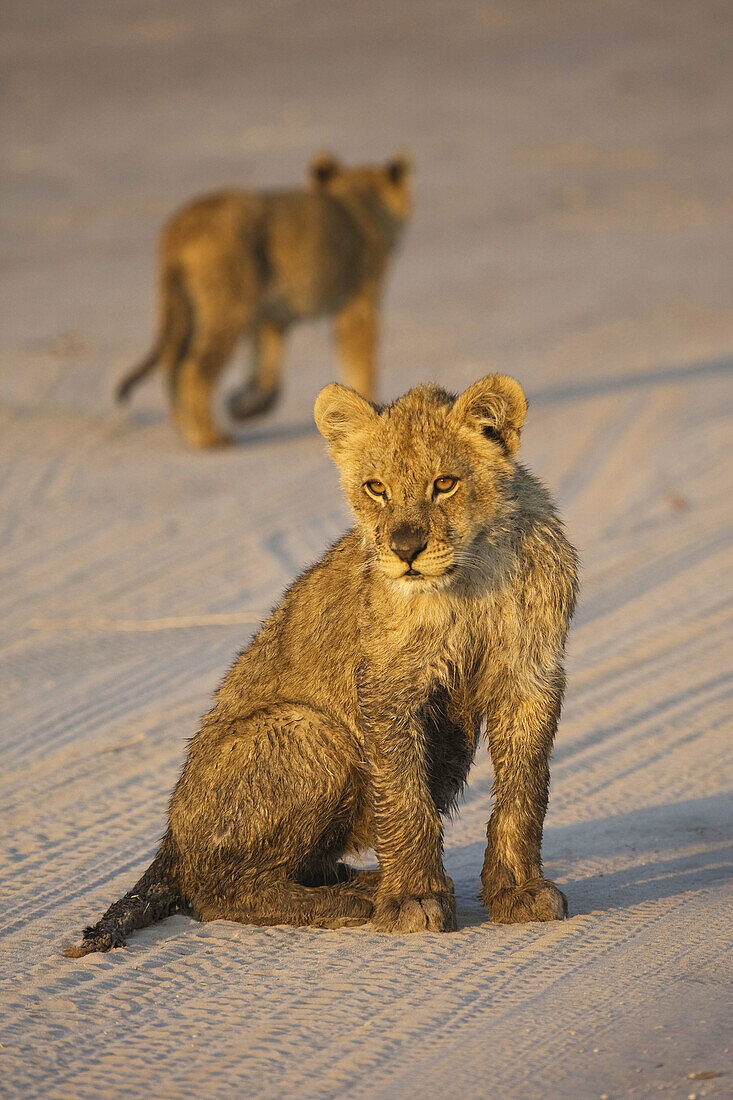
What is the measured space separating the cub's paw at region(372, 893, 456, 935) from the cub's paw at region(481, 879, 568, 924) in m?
0.16

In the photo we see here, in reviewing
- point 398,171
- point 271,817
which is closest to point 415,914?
point 271,817

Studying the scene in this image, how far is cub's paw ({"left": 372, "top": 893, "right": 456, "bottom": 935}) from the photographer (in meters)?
4.73

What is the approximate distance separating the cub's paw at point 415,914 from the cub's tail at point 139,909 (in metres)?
0.70

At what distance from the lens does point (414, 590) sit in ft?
15.3

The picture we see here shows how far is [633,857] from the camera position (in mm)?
5586

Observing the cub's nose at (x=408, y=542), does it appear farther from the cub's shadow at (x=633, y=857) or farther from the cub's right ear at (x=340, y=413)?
the cub's shadow at (x=633, y=857)

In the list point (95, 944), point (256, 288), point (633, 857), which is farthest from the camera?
point (256, 288)

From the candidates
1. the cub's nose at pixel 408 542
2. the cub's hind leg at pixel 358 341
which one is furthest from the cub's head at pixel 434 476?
the cub's hind leg at pixel 358 341

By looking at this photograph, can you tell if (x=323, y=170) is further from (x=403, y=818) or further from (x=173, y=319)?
(x=403, y=818)

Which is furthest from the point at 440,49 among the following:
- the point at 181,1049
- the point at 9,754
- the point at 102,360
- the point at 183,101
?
the point at 181,1049

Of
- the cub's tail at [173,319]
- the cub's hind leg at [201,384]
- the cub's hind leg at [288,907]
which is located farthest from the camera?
Answer: the cub's tail at [173,319]

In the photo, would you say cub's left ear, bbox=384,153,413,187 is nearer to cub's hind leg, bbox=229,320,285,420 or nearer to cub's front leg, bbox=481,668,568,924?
cub's hind leg, bbox=229,320,285,420

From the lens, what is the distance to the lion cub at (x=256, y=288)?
13023mm

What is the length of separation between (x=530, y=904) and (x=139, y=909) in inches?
48.1
